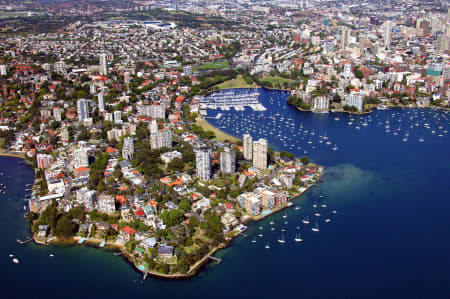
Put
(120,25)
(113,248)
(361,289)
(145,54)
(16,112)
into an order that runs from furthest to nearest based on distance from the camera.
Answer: (120,25) → (145,54) → (16,112) → (113,248) → (361,289)

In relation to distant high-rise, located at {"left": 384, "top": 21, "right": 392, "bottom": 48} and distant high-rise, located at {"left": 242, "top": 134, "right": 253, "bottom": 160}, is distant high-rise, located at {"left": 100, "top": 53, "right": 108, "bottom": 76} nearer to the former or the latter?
distant high-rise, located at {"left": 242, "top": 134, "right": 253, "bottom": 160}

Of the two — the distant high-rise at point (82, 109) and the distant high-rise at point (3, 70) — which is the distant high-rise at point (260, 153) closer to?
the distant high-rise at point (82, 109)

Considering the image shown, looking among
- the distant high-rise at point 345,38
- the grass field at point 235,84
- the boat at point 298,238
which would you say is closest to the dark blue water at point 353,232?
the boat at point 298,238

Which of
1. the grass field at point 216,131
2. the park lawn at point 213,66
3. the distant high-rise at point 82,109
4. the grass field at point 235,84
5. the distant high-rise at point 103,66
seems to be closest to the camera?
the grass field at point 216,131

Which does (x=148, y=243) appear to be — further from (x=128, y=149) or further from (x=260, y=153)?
(x=128, y=149)

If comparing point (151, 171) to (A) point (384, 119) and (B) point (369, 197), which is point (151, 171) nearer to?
(B) point (369, 197)

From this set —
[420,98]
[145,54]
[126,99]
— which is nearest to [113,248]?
[126,99]
